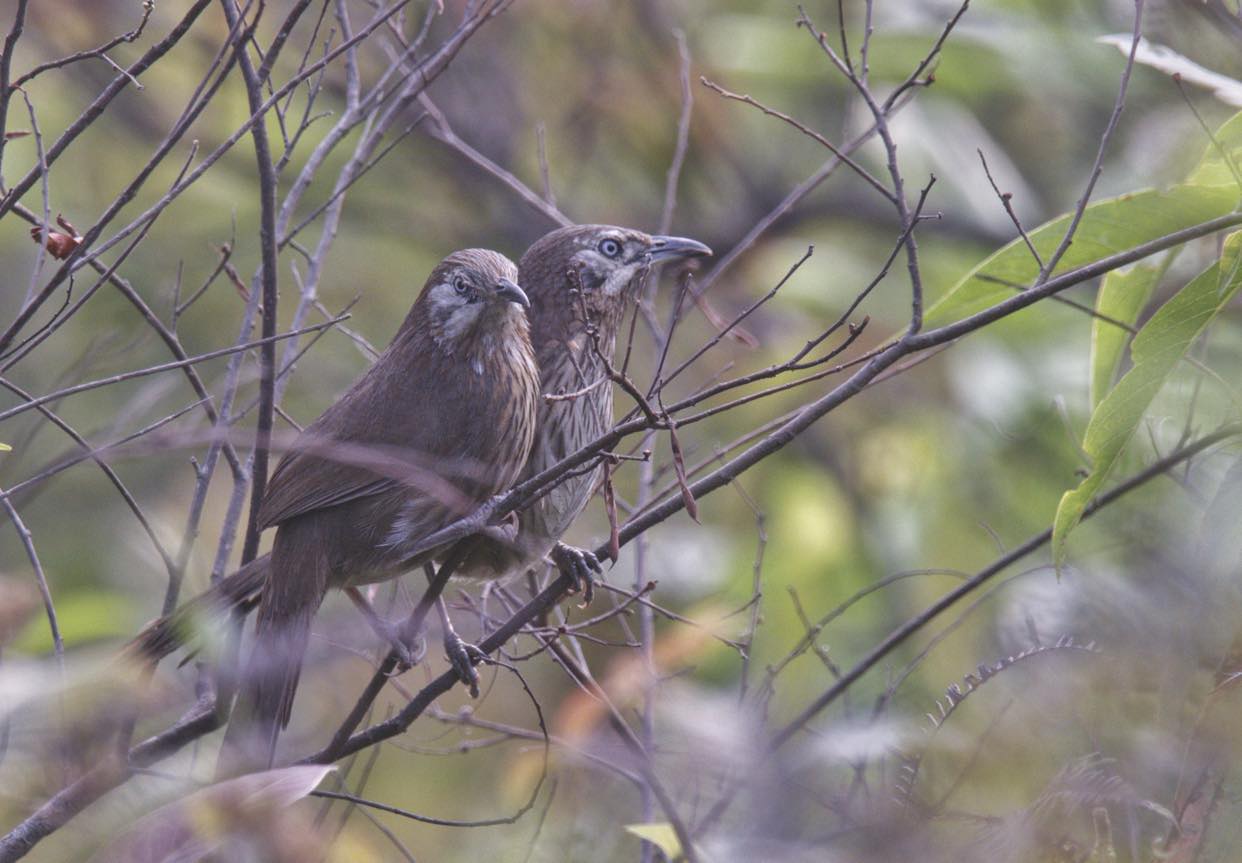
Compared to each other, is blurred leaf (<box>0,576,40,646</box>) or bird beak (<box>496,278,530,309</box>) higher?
bird beak (<box>496,278,530,309</box>)

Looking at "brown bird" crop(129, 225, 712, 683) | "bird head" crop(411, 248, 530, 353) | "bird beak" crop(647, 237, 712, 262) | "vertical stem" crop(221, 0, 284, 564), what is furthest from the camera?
"bird beak" crop(647, 237, 712, 262)

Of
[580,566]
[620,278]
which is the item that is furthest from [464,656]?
[620,278]

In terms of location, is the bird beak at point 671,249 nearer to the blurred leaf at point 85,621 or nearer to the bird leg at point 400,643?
the bird leg at point 400,643

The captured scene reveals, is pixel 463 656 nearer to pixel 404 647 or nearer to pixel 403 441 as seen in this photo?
pixel 404 647

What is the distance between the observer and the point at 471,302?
14.6 ft

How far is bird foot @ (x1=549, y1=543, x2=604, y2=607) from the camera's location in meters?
4.05

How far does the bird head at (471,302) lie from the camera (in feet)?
14.5

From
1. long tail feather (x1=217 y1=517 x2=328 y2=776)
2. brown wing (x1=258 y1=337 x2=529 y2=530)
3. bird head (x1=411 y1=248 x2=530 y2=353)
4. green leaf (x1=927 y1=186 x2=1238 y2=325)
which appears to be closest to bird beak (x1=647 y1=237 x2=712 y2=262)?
bird head (x1=411 y1=248 x2=530 y2=353)

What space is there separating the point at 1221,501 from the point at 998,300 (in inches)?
38.2

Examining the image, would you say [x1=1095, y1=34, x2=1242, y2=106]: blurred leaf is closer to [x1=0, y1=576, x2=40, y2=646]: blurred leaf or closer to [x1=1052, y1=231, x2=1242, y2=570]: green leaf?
[x1=1052, y1=231, x2=1242, y2=570]: green leaf

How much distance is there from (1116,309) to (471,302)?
1834mm

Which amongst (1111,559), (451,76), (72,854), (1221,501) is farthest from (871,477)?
(72,854)

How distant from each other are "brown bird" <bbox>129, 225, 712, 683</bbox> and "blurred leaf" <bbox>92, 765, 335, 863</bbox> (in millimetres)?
1034

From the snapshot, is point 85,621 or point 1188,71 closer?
point 1188,71
